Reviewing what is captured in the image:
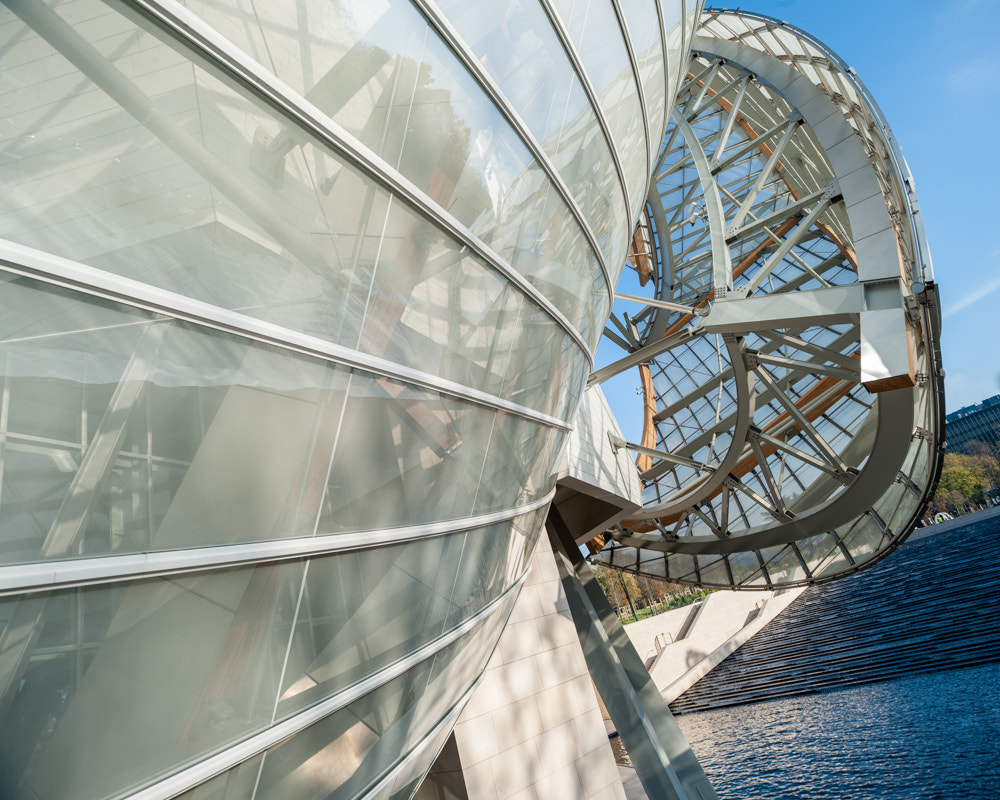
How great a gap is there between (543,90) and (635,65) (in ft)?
5.60

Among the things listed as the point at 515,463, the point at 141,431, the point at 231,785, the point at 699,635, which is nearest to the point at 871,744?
the point at 699,635

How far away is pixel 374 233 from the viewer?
10.7ft

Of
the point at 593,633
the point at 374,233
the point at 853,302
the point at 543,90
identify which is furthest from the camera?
the point at 593,633

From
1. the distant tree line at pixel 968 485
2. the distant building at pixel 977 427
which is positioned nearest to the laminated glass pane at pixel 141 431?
the distant tree line at pixel 968 485

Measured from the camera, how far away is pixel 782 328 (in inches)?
371

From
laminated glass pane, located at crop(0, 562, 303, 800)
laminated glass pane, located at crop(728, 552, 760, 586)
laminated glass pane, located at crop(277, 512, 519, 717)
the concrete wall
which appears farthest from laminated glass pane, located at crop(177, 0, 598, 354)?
laminated glass pane, located at crop(728, 552, 760, 586)

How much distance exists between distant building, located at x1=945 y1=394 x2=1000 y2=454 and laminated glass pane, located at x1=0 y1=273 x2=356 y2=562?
12444 centimetres

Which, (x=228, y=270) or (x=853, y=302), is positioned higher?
(x=853, y=302)

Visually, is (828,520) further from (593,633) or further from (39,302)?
(39,302)

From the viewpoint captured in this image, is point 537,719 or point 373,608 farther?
point 537,719

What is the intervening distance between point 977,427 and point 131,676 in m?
137

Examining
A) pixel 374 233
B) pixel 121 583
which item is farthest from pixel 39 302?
pixel 374 233

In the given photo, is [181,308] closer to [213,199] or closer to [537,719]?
[213,199]

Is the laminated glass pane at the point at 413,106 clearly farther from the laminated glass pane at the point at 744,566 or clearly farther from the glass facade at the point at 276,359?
the laminated glass pane at the point at 744,566
